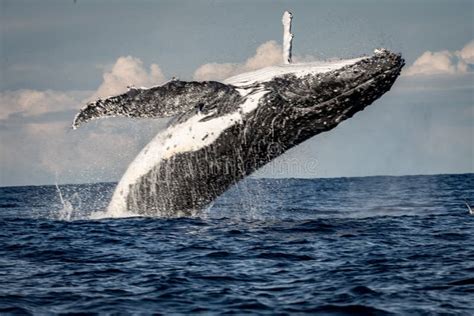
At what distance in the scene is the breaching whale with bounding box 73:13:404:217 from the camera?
13969 mm

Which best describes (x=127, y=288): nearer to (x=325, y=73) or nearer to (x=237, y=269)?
(x=237, y=269)

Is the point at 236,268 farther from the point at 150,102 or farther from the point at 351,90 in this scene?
the point at 351,90

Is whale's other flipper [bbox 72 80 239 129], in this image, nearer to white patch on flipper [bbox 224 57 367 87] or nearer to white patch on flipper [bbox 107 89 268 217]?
white patch on flipper [bbox 107 89 268 217]

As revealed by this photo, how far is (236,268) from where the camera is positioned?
36.9 ft

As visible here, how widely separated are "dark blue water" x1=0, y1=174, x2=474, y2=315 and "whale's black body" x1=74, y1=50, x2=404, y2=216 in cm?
80

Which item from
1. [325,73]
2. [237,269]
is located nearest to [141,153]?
[325,73]

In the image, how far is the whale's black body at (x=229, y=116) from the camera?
1394 centimetres

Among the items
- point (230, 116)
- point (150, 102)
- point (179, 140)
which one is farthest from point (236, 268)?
point (179, 140)

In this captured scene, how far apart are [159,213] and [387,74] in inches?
219

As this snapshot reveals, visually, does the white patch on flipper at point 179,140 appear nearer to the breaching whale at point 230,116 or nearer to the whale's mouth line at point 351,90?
the breaching whale at point 230,116

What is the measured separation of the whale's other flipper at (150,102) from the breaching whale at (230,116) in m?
0.02

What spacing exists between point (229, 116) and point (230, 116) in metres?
0.02

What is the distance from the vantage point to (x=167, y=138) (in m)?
15.3

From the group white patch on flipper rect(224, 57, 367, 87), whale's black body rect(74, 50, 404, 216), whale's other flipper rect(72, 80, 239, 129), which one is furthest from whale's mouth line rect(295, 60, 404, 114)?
whale's other flipper rect(72, 80, 239, 129)
